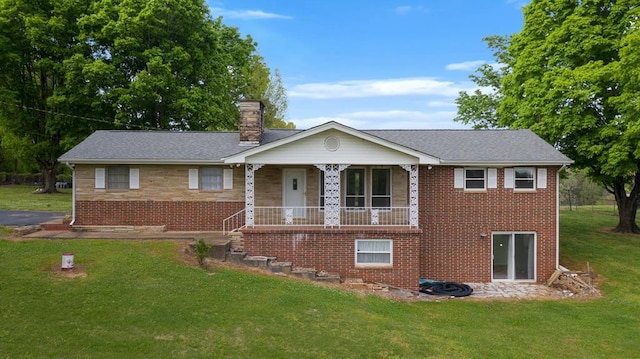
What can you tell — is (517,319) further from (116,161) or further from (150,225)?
(116,161)

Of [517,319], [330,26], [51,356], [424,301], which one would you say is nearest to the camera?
[51,356]

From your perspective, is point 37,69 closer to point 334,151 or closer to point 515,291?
point 334,151

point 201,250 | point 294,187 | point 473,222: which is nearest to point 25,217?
point 201,250

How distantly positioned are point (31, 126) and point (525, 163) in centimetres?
3206

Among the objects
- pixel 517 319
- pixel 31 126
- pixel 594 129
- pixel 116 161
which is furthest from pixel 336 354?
pixel 31 126

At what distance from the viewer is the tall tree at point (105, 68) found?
24.3m

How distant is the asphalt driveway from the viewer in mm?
17641

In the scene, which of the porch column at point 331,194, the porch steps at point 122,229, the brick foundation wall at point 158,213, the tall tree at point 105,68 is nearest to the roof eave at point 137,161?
the brick foundation wall at point 158,213

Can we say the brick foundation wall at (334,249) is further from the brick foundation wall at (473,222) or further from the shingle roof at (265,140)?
the shingle roof at (265,140)

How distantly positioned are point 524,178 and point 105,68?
23473 millimetres

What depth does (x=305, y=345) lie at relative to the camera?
7.77 metres

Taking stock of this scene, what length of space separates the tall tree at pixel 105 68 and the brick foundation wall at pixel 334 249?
49.3 feet

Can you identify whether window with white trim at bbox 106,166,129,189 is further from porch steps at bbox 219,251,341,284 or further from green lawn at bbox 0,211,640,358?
porch steps at bbox 219,251,341,284

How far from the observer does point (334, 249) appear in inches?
530
